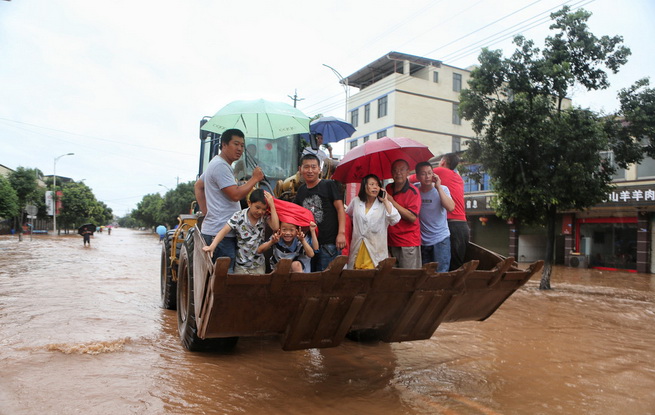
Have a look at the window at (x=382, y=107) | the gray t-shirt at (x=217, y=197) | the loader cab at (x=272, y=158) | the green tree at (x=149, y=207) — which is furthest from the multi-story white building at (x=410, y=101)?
the green tree at (x=149, y=207)

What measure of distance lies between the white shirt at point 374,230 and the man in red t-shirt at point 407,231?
0.18m

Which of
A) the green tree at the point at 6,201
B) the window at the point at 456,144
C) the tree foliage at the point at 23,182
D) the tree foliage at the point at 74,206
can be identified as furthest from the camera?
the tree foliage at the point at 74,206

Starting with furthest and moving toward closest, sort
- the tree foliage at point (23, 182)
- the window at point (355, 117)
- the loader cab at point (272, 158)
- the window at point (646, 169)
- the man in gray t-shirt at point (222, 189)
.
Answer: the tree foliage at point (23, 182), the window at point (355, 117), the window at point (646, 169), the loader cab at point (272, 158), the man in gray t-shirt at point (222, 189)

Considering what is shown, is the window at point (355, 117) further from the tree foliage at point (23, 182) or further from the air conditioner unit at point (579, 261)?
the tree foliage at point (23, 182)

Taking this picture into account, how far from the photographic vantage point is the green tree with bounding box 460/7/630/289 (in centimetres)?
1198

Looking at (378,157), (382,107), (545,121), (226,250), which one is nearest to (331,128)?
(378,157)

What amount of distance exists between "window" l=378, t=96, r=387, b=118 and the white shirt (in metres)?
33.6

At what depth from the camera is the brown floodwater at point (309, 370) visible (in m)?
3.87

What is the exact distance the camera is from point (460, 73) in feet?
130

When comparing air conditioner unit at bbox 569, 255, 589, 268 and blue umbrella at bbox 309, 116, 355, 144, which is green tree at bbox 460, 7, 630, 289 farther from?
air conditioner unit at bbox 569, 255, 589, 268

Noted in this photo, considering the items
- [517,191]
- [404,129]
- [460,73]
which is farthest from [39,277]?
[460,73]

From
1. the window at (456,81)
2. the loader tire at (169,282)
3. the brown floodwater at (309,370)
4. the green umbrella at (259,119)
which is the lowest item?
the brown floodwater at (309,370)

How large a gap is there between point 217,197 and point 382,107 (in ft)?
111

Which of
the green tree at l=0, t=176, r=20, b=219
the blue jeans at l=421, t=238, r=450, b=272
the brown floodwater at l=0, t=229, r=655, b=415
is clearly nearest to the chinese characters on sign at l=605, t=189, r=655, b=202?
the brown floodwater at l=0, t=229, r=655, b=415
